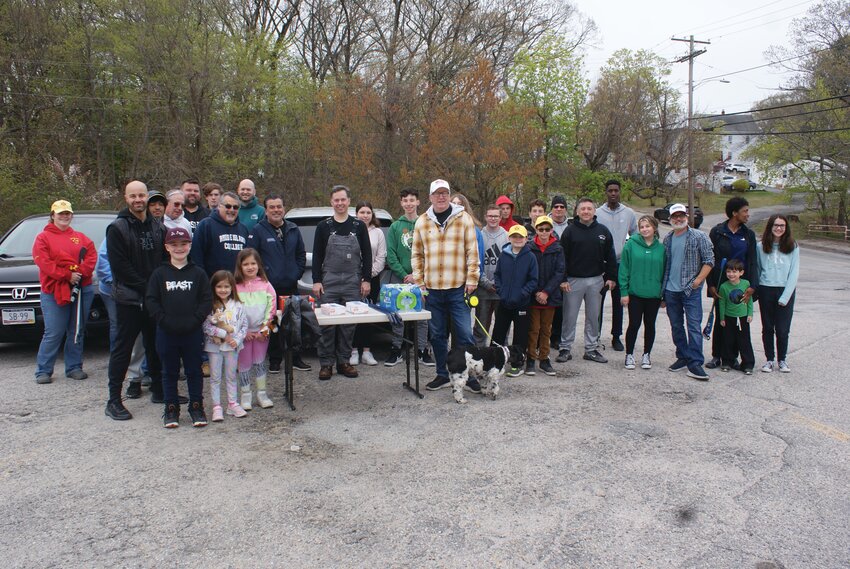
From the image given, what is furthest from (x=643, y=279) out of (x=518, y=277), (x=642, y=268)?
(x=518, y=277)

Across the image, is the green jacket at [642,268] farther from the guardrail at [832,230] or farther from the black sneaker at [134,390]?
the guardrail at [832,230]

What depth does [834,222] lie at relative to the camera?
37938 mm

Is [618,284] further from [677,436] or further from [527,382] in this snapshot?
[677,436]

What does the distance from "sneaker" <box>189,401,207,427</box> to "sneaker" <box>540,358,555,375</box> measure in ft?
12.1

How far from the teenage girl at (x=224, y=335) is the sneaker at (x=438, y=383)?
188 cm

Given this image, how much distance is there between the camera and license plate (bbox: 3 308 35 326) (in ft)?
22.7

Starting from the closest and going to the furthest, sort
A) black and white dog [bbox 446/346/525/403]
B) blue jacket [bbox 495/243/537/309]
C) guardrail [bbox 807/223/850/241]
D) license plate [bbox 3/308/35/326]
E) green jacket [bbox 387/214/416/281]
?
black and white dog [bbox 446/346/525/403], blue jacket [bbox 495/243/537/309], license plate [bbox 3/308/35/326], green jacket [bbox 387/214/416/281], guardrail [bbox 807/223/850/241]

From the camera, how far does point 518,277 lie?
6.54 meters

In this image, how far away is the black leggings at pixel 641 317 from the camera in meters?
7.05

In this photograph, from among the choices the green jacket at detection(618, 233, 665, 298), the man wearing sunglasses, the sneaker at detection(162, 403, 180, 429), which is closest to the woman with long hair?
the green jacket at detection(618, 233, 665, 298)

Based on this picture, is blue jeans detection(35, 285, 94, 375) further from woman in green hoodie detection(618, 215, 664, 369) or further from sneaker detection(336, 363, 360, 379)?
woman in green hoodie detection(618, 215, 664, 369)

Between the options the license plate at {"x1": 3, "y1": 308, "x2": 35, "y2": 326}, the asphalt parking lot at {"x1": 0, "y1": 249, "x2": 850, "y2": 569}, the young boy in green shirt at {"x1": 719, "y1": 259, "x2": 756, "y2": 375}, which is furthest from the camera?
the license plate at {"x1": 3, "y1": 308, "x2": 35, "y2": 326}

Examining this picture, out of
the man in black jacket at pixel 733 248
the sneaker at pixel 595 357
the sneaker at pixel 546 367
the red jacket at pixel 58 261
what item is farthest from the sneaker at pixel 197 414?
the man in black jacket at pixel 733 248

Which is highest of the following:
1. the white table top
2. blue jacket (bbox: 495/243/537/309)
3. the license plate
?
blue jacket (bbox: 495/243/537/309)
